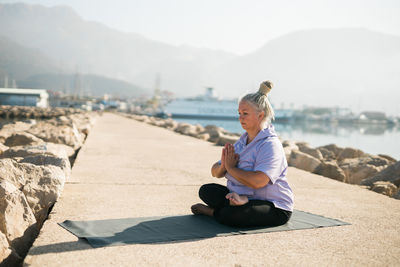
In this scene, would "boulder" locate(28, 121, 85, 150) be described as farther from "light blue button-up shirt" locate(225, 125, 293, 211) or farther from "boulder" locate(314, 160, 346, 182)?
"light blue button-up shirt" locate(225, 125, 293, 211)

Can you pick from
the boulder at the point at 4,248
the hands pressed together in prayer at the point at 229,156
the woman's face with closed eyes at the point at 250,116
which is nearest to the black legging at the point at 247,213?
the hands pressed together in prayer at the point at 229,156

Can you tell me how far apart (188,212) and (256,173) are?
2.53 feet

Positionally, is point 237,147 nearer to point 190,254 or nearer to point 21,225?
point 190,254

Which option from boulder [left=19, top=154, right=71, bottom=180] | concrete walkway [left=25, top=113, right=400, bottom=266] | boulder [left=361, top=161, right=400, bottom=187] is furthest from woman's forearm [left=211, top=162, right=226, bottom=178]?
boulder [left=361, top=161, right=400, bottom=187]

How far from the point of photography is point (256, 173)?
2.47 m

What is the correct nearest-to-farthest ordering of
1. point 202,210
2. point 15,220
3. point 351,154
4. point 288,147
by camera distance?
point 15,220 < point 202,210 < point 288,147 < point 351,154

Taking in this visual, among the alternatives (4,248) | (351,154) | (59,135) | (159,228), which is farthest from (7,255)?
(351,154)

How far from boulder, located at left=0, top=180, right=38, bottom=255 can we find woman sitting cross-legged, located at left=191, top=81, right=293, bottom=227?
1.12m

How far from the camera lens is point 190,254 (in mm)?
2084

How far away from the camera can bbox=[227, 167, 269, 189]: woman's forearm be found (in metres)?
2.46

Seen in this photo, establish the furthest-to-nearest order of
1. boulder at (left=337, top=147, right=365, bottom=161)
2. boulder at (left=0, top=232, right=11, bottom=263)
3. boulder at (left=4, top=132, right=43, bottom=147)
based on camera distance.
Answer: boulder at (left=337, top=147, right=365, bottom=161) < boulder at (left=4, top=132, right=43, bottom=147) < boulder at (left=0, top=232, right=11, bottom=263)

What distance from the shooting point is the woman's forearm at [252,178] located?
2463 mm

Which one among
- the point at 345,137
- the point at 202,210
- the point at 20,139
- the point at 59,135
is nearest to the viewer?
the point at 202,210

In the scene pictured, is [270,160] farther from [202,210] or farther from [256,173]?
[202,210]
